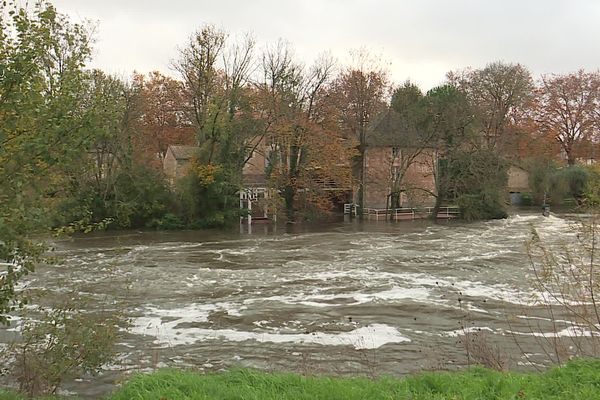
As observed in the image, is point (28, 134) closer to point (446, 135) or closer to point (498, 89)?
point (446, 135)

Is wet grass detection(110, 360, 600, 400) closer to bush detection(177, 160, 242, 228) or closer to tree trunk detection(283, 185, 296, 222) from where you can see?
bush detection(177, 160, 242, 228)

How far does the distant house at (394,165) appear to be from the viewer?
139ft

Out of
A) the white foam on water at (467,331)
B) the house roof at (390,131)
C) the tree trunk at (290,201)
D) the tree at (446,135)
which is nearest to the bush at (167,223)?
the tree trunk at (290,201)

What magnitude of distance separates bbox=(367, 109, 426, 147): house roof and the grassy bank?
36303mm

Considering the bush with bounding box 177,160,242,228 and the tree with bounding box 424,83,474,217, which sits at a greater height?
the tree with bounding box 424,83,474,217

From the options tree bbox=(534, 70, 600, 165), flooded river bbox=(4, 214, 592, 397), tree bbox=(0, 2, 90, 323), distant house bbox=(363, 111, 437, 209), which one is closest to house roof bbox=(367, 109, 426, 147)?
distant house bbox=(363, 111, 437, 209)

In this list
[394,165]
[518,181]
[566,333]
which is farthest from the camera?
[518,181]

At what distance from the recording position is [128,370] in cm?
923

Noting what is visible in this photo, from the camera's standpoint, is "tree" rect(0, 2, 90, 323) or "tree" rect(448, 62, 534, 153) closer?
"tree" rect(0, 2, 90, 323)

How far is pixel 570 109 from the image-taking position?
56594 mm

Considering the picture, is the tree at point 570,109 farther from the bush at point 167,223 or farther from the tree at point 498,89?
the bush at point 167,223

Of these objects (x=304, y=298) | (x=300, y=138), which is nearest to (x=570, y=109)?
(x=300, y=138)

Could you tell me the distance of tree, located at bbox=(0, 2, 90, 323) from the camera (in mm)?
5414

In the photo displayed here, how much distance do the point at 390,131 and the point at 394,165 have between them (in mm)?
2570
